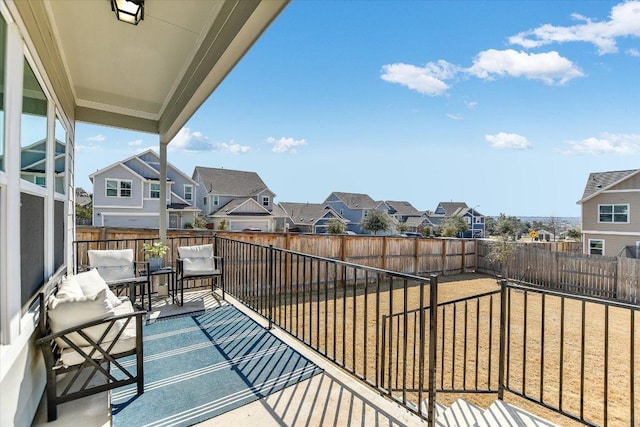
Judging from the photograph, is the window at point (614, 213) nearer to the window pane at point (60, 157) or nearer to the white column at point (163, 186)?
the white column at point (163, 186)

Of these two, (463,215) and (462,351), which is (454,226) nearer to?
(463,215)

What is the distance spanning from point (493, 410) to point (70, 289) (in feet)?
10.8

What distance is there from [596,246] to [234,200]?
64.3ft

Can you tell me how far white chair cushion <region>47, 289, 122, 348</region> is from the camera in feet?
6.39

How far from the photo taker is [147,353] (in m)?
2.81

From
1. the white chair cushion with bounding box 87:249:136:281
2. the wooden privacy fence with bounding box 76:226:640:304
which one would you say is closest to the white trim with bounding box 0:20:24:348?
the white chair cushion with bounding box 87:249:136:281

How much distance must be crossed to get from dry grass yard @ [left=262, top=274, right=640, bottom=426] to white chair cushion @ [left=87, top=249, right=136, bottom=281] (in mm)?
2129

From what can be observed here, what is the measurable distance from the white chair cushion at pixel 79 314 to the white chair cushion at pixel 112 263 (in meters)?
2.10

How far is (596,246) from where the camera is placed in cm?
1389

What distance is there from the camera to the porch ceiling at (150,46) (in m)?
2.00

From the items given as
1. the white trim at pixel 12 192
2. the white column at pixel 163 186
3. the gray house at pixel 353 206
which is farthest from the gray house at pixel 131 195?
the gray house at pixel 353 206

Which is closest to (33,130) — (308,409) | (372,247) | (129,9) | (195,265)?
(129,9)

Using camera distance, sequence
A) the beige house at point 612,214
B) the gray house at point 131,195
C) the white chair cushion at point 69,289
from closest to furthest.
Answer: the white chair cushion at point 69,289 < the beige house at point 612,214 < the gray house at point 131,195

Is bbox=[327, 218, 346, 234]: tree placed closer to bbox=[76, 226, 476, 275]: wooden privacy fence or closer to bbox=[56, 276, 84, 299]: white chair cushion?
bbox=[76, 226, 476, 275]: wooden privacy fence
